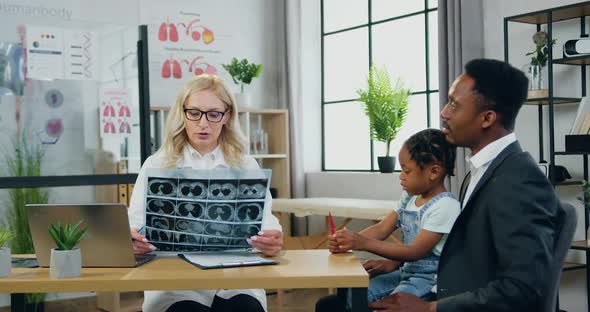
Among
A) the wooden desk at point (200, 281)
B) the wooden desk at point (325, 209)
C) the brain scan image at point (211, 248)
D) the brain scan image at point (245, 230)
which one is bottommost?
the wooden desk at point (325, 209)

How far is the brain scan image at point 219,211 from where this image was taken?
6.79 feet

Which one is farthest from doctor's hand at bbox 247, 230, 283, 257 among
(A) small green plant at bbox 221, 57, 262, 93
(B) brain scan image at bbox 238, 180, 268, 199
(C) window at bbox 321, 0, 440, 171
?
(A) small green plant at bbox 221, 57, 262, 93

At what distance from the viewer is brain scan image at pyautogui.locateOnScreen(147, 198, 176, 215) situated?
6.78 feet

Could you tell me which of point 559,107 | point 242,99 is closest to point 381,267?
point 559,107

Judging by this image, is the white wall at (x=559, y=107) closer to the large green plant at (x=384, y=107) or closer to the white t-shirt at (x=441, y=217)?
the large green plant at (x=384, y=107)

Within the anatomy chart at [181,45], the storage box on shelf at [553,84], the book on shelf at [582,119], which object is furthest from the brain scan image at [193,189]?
the anatomy chart at [181,45]

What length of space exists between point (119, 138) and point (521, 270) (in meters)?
3.80

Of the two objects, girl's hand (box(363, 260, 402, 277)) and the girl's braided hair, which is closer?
the girl's braided hair

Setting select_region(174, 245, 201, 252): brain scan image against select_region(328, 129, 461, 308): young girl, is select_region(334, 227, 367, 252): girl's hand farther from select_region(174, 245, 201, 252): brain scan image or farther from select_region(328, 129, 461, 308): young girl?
select_region(174, 245, 201, 252): brain scan image

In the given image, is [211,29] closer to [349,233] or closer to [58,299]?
[58,299]

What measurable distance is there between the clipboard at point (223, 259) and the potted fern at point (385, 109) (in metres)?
3.33

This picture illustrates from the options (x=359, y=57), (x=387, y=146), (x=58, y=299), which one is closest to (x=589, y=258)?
(x=387, y=146)

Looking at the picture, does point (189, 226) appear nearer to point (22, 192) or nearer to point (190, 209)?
point (190, 209)

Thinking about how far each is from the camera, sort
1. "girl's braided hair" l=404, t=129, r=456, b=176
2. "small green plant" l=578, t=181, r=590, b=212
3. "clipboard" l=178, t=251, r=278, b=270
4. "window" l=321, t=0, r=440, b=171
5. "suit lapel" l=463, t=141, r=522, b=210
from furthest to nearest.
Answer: "window" l=321, t=0, r=440, b=171 < "small green plant" l=578, t=181, r=590, b=212 < "girl's braided hair" l=404, t=129, r=456, b=176 < "clipboard" l=178, t=251, r=278, b=270 < "suit lapel" l=463, t=141, r=522, b=210
